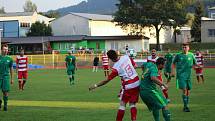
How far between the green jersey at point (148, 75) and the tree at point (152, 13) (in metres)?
77.2

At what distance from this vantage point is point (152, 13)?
3529 inches

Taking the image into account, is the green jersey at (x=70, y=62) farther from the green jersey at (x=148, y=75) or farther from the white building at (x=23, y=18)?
the white building at (x=23, y=18)

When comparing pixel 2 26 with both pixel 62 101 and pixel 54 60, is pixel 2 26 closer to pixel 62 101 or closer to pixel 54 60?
pixel 54 60

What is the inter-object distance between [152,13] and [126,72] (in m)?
77.9

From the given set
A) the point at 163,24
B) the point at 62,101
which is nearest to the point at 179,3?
the point at 163,24

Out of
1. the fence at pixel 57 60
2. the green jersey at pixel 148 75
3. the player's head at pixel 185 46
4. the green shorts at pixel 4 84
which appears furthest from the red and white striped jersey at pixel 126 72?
the fence at pixel 57 60

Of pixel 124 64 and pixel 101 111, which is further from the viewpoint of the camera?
pixel 101 111

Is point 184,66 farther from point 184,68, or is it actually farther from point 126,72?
point 126,72

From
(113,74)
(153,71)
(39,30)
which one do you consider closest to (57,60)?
(39,30)

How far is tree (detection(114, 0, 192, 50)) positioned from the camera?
3516 inches

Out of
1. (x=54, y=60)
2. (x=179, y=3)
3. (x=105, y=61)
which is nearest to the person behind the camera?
(x=105, y=61)

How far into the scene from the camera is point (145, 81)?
40.8ft

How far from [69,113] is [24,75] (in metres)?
12.6

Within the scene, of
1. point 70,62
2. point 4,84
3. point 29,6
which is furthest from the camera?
point 29,6
